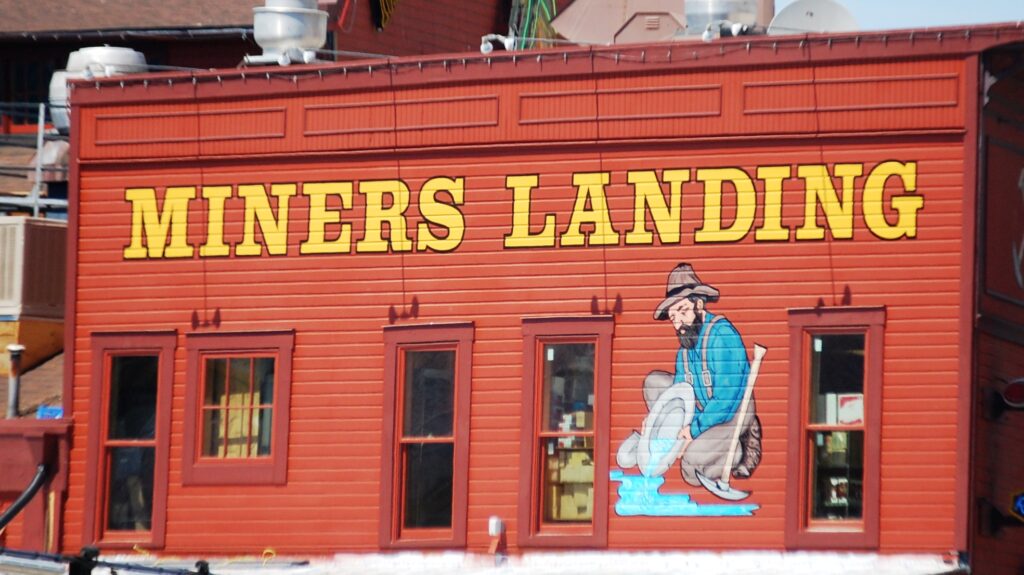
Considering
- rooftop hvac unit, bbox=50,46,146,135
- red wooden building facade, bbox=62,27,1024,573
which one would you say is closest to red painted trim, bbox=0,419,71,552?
red wooden building facade, bbox=62,27,1024,573

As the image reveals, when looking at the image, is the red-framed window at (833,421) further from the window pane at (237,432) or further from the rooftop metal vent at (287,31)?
the rooftop metal vent at (287,31)

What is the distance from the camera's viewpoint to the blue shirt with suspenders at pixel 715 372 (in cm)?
2014

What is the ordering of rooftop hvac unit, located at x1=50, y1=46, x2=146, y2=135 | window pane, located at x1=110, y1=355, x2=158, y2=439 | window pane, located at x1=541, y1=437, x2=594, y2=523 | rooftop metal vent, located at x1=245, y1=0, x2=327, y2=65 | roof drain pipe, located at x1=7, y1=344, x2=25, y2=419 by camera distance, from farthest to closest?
rooftop hvac unit, located at x1=50, y1=46, x2=146, y2=135, roof drain pipe, located at x1=7, y1=344, x2=25, y2=419, rooftop metal vent, located at x1=245, y1=0, x2=327, y2=65, window pane, located at x1=110, y1=355, x2=158, y2=439, window pane, located at x1=541, y1=437, x2=594, y2=523

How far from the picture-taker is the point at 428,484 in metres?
21.5

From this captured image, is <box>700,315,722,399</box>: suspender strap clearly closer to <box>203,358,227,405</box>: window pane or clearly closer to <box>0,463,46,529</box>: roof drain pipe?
<box>203,358,227,405</box>: window pane

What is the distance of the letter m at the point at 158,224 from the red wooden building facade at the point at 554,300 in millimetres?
35

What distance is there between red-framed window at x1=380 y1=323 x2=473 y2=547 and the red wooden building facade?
35mm

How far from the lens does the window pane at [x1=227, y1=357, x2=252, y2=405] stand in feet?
73.3

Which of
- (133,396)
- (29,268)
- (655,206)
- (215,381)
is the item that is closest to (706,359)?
(655,206)

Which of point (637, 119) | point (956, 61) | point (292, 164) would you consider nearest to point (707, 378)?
point (637, 119)

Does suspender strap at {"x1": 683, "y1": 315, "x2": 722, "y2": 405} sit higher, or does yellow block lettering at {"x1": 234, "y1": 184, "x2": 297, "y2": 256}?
yellow block lettering at {"x1": 234, "y1": 184, "x2": 297, "y2": 256}

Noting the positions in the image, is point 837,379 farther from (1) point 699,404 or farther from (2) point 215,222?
(2) point 215,222

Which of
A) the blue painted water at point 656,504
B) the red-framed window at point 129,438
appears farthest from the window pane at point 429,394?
the red-framed window at point 129,438

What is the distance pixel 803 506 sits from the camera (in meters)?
19.8
